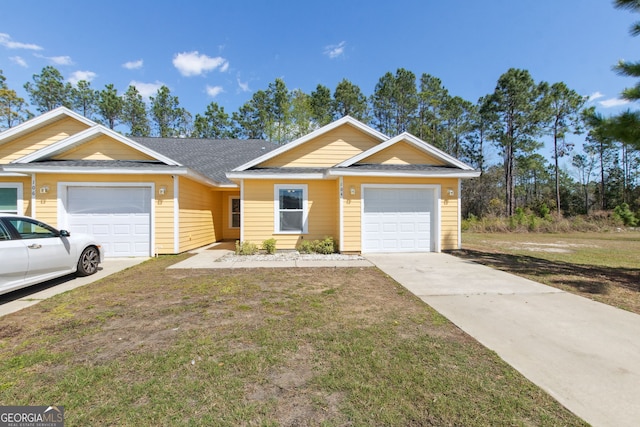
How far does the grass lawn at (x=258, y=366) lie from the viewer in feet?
6.66

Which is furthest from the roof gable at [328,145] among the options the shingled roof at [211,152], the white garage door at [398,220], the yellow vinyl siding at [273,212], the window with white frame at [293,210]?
the shingled roof at [211,152]

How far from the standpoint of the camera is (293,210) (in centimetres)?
1012

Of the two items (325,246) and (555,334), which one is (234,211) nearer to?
(325,246)

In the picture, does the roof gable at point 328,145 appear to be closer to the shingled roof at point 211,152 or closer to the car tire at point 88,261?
→ the shingled roof at point 211,152

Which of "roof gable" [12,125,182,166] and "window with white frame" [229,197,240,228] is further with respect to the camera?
"window with white frame" [229,197,240,228]

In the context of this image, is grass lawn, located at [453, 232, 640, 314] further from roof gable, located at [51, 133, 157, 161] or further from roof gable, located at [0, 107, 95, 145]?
roof gable, located at [0, 107, 95, 145]

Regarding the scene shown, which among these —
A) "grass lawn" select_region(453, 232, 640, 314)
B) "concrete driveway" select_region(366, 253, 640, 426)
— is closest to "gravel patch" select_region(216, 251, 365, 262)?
"concrete driveway" select_region(366, 253, 640, 426)

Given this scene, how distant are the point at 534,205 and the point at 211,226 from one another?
33287 millimetres

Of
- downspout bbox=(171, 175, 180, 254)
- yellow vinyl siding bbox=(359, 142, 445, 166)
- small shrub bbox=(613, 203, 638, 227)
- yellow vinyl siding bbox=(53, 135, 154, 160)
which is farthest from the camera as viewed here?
small shrub bbox=(613, 203, 638, 227)

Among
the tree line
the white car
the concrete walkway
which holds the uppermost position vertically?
the tree line

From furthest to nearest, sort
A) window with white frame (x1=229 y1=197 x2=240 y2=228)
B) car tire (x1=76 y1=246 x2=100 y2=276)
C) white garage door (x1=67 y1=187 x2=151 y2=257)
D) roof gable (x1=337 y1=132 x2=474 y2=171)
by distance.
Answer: window with white frame (x1=229 y1=197 x2=240 y2=228) → roof gable (x1=337 y1=132 x2=474 y2=171) → white garage door (x1=67 y1=187 x2=151 y2=257) → car tire (x1=76 y1=246 x2=100 y2=276)

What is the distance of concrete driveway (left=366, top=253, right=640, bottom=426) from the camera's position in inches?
87.9

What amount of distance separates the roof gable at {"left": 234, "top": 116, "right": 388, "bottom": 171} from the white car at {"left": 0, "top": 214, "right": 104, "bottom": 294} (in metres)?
5.97

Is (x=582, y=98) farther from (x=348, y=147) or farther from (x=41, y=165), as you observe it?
(x=41, y=165)
